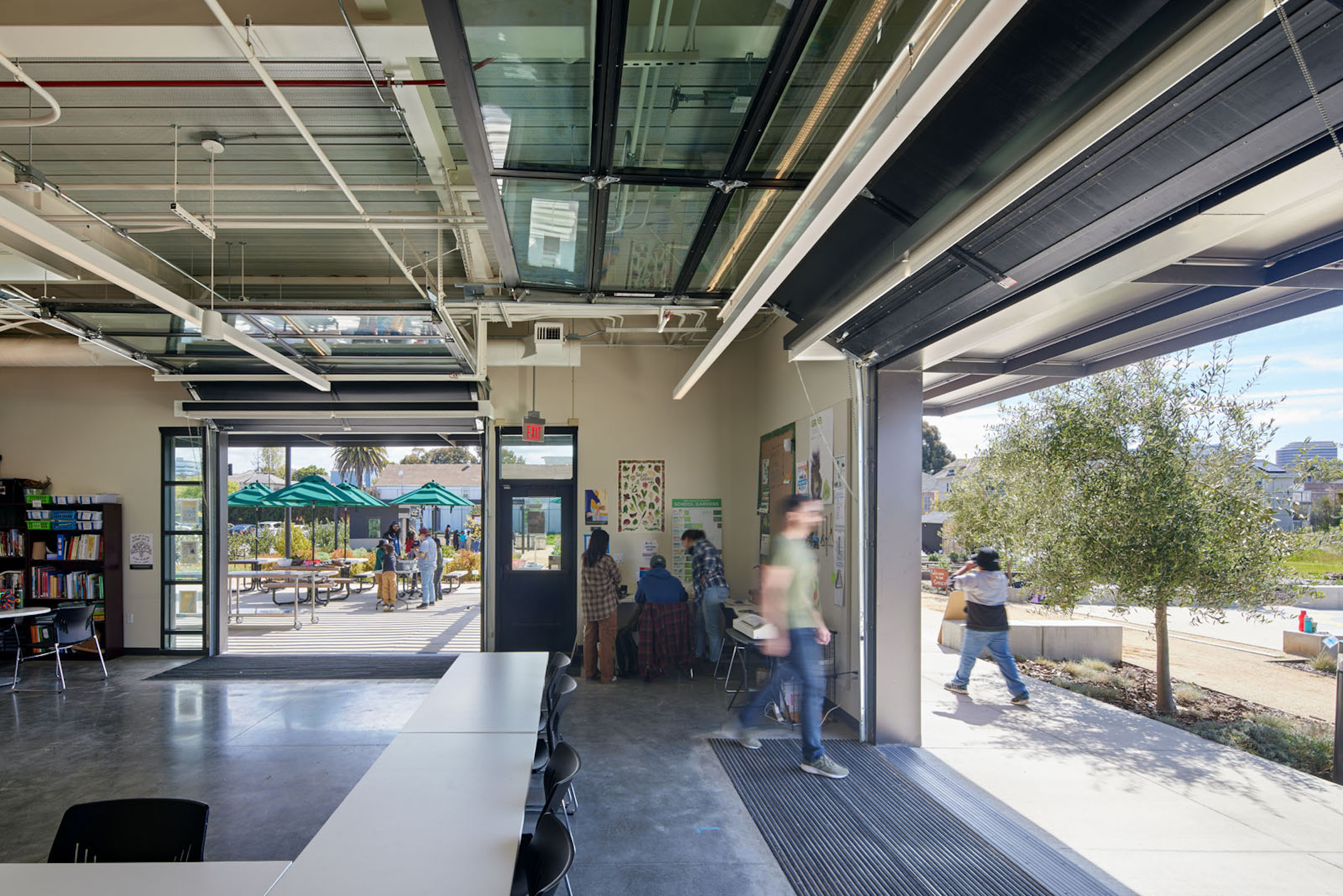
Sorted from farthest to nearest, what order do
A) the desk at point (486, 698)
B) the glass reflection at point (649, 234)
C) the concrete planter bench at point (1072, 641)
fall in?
the concrete planter bench at point (1072, 641) < the glass reflection at point (649, 234) < the desk at point (486, 698)

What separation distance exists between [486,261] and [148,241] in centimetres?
314

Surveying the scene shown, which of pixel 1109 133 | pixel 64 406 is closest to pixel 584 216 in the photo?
pixel 1109 133

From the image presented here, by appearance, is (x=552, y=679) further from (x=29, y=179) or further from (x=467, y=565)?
(x=467, y=565)

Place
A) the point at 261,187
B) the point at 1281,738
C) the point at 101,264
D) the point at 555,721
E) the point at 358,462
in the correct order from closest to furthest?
1. the point at 101,264
2. the point at 555,721
3. the point at 261,187
4. the point at 1281,738
5. the point at 358,462

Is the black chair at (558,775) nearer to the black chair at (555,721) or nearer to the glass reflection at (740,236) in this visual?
the black chair at (555,721)

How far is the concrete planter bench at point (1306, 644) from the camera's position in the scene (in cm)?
695

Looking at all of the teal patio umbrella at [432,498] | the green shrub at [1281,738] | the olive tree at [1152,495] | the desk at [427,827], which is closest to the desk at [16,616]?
the teal patio umbrella at [432,498]

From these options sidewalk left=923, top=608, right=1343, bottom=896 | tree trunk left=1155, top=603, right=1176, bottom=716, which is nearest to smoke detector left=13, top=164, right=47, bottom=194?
sidewalk left=923, top=608, right=1343, bottom=896

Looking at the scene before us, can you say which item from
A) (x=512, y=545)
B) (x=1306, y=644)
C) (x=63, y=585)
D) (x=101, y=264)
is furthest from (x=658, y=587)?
(x=63, y=585)

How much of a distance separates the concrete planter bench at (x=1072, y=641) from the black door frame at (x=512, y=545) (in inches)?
191

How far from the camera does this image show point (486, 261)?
21.6 feet

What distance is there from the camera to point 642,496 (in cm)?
893

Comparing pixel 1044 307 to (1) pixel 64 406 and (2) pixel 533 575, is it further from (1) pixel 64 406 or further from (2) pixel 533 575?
(1) pixel 64 406

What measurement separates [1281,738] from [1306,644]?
246 centimetres
